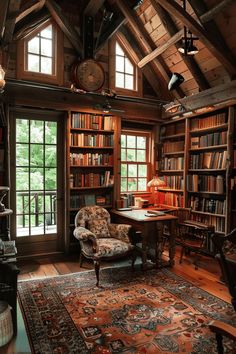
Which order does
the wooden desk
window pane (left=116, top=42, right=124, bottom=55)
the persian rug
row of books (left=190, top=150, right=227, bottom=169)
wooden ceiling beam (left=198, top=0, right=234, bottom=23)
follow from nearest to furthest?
→ the persian rug
wooden ceiling beam (left=198, top=0, right=234, bottom=23)
the wooden desk
row of books (left=190, top=150, right=227, bottom=169)
window pane (left=116, top=42, right=124, bottom=55)

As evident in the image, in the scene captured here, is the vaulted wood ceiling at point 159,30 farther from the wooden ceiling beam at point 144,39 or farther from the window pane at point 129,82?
the window pane at point 129,82

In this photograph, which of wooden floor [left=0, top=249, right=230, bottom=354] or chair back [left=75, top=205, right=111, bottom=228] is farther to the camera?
chair back [left=75, top=205, right=111, bottom=228]

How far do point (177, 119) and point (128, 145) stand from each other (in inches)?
41.0

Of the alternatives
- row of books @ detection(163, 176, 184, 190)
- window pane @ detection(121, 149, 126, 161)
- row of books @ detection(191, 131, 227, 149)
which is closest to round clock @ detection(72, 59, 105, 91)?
window pane @ detection(121, 149, 126, 161)

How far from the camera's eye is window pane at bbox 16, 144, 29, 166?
421 centimetres

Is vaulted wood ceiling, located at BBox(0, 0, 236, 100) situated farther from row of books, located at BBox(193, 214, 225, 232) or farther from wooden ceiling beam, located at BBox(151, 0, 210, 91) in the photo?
row of books, located at BBox(193, 214, 225, 232)

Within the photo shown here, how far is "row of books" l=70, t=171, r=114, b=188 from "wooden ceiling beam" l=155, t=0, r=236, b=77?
2.45 meters

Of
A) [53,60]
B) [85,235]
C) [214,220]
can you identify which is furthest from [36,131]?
[214,220]

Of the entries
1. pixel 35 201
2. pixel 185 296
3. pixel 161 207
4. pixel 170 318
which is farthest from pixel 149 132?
pixel 170 318

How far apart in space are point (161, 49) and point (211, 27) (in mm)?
908

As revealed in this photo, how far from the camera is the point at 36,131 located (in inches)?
171

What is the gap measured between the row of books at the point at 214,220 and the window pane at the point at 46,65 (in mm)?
3456

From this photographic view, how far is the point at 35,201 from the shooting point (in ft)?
14.3

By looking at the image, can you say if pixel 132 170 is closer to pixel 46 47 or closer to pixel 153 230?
pixel 153 230
